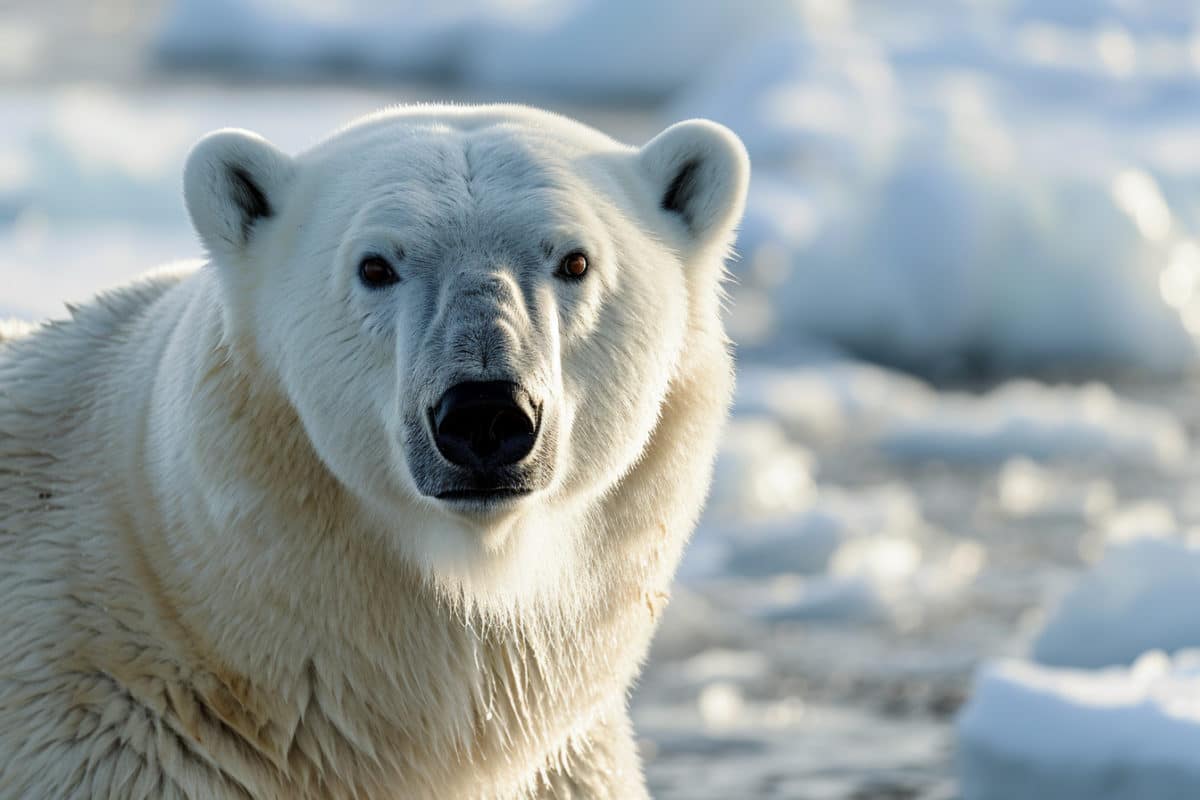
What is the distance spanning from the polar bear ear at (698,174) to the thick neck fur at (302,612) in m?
0.22

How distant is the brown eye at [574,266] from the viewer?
215 cm

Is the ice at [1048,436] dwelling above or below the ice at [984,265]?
below

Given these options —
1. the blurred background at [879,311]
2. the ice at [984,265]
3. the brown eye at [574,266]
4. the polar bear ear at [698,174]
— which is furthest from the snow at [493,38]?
the brown eye at [574,266]

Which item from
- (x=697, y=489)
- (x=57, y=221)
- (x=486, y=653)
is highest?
(x=57, y=221)

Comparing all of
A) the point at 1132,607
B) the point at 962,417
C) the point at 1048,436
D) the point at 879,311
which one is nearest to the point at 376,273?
the point at 1132,607

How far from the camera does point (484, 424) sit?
6.33 ft

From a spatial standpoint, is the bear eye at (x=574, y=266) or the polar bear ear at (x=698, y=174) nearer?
the bear eye at (x=574, y=266)

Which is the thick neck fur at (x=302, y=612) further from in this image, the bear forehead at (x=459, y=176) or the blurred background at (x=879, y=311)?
the blurred background at (x=879, y=311)

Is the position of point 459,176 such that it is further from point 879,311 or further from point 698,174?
point 879,311

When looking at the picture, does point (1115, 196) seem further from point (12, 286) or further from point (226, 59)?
point (226, 59)

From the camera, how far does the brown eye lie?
2.15m

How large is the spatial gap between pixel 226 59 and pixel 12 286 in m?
10.8

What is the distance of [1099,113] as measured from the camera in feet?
52.2

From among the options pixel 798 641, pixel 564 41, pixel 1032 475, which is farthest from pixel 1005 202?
pixel 564 41
